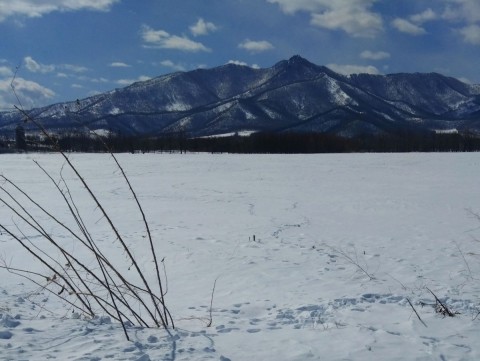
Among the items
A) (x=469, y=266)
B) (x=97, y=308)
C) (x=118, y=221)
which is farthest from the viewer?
(x=118, y=221)

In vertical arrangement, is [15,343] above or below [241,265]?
above

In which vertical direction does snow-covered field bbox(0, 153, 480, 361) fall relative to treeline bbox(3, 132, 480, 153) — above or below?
below

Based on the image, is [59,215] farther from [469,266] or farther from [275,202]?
[469,266]

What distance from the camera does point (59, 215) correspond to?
50.4 feet

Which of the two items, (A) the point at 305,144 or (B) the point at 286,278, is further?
(A) the point at 305,144

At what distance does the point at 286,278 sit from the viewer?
763 cm

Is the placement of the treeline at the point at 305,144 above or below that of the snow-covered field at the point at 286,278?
above

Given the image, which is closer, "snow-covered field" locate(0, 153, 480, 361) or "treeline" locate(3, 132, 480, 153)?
"snow-covered field" locate(0, 153, 480, 361)

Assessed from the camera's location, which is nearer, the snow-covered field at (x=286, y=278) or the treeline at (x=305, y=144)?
the snow-covered field at (x=286, y=278)

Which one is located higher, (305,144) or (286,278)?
(305,144)

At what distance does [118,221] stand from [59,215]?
2.52 meters

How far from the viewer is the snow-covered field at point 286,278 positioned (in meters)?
2.97

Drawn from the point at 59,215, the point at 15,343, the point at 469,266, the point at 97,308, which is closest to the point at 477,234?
the point at 469,266

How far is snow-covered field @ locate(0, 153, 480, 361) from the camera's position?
2.97m
